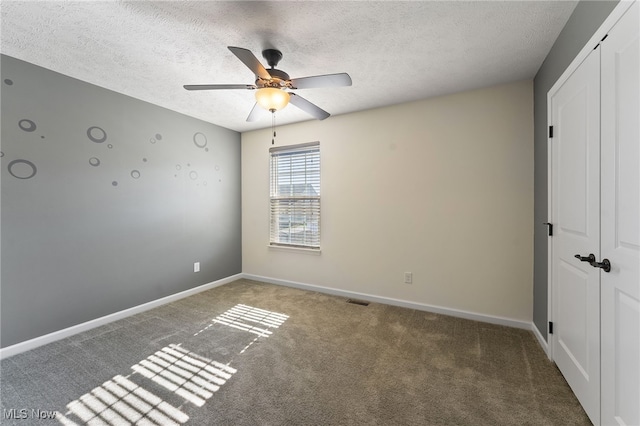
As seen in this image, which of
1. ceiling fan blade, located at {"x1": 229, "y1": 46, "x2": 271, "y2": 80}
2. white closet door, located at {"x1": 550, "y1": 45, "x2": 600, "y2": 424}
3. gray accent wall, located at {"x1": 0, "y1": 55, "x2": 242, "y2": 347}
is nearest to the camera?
white closet door, located at {"x1": 550, "y1": 45, "x2": 600, "y2": 424}

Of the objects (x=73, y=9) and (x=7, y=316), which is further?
(x=7, y=316)

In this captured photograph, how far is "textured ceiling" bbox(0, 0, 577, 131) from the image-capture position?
1677mm

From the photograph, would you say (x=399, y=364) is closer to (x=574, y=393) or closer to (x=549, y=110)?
(x=574, y=393)

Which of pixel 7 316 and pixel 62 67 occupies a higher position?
pixel 62 67

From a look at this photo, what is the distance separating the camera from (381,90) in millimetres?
2834

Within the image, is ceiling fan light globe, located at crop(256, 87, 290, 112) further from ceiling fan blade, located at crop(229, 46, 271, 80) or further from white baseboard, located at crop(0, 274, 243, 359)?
white baseboard, located at crop(0, 274, 243, 359)

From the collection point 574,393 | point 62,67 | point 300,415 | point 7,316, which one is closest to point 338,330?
point 300,415

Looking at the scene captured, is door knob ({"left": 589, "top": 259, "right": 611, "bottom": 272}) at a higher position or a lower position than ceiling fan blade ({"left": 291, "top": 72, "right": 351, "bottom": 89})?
lower

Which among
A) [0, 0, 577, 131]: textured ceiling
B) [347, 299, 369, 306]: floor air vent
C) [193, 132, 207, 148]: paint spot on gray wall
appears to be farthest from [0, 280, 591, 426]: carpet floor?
[0, 0, 577, 131]: textured ceiling

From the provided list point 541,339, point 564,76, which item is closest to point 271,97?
point 564,76

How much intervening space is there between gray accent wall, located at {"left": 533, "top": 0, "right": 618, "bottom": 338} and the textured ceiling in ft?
0.32

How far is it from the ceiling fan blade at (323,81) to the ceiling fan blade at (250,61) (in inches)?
8.6

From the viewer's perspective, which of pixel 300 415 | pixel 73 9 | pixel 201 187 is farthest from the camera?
pixel 201 187

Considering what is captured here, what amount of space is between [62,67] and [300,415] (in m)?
3.48
